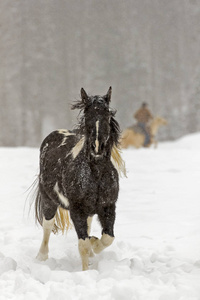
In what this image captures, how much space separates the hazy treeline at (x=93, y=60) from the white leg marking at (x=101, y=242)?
2852 cm

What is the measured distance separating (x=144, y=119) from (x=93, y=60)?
21.4 m

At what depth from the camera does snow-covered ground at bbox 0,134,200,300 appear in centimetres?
393

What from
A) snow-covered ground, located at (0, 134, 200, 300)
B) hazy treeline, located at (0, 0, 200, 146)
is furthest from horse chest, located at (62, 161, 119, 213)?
hazy treeline, located at (0, 0, 200, 146)

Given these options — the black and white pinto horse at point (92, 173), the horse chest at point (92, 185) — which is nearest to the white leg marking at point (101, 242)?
the black and white pinto horse at point (92, 173)

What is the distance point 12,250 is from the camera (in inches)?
236

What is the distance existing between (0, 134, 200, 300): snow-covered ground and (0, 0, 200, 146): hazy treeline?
2258 cm

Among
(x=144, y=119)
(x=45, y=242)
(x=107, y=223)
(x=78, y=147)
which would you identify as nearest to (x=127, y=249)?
(x=45, y=242)

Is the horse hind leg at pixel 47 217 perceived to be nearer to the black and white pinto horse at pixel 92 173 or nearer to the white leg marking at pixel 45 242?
the white leg marking at pixel 45 242

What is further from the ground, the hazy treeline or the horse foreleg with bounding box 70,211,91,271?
the hazy treeline

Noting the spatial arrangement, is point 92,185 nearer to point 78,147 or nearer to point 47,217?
point 78,147

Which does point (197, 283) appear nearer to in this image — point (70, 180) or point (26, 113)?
point (70, 180)

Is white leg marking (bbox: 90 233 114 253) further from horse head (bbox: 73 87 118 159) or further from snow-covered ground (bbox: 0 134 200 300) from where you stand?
horse head (bbox: 73 87 118 159)

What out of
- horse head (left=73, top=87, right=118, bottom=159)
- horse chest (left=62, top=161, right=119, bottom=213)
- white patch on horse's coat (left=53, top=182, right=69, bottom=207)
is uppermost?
horse head (left=73, top=87, right=118, bottom=159)

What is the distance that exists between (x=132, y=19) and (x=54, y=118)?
45.9 feet
